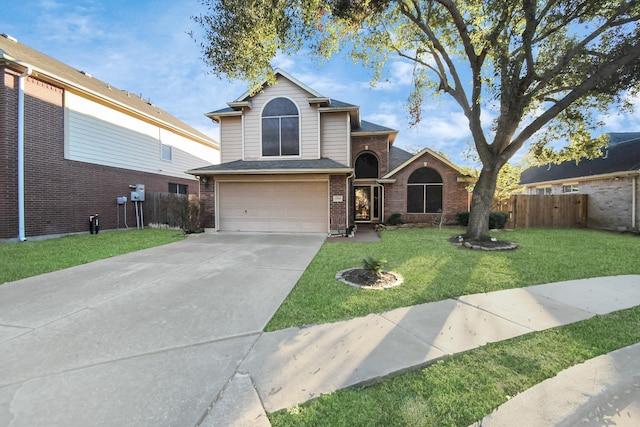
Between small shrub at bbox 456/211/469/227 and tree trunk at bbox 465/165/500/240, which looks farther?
small shrub at bbox 456/211/469/227

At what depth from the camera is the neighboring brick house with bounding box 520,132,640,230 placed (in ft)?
43.6

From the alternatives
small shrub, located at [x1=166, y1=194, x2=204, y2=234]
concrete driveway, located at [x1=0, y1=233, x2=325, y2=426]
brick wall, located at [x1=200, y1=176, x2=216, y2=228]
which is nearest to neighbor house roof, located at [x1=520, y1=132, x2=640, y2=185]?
concrete driveway, located at [x1=0, y1=233, x2=325, y2=426]

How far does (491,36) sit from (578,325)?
761 centimetres

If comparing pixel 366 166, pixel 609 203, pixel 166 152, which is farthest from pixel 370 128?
pixel 609 203

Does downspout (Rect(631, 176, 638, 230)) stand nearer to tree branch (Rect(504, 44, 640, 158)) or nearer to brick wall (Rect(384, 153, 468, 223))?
brick wall (Rect(384, 153, 468, 223))

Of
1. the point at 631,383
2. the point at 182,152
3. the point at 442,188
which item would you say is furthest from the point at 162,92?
the point at 631,383

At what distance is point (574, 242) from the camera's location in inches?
387

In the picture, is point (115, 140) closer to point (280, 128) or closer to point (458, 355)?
point (280, 128)

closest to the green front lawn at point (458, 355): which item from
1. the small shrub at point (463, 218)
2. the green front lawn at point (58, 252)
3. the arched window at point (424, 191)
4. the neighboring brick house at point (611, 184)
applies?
the green front lawn at point (58, 252)

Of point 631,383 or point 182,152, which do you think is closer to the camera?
point 631,383

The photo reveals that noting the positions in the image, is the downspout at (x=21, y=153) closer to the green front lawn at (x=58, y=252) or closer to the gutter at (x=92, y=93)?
the gutter at (x=92, y=93)

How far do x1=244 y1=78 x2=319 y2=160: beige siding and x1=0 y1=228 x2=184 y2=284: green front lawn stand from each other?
17.4 feet

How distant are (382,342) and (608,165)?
19465mm

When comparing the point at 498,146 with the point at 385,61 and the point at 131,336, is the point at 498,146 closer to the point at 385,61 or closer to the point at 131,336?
the point at 385,61
